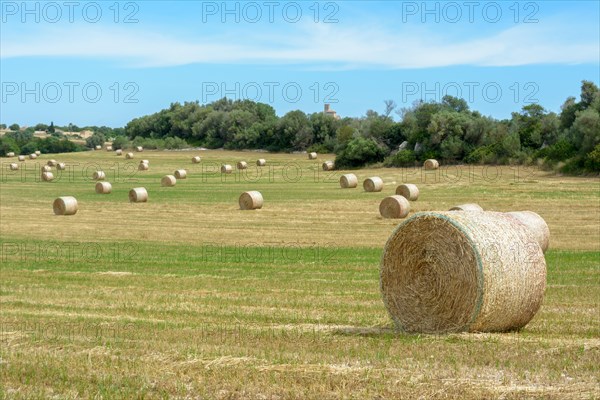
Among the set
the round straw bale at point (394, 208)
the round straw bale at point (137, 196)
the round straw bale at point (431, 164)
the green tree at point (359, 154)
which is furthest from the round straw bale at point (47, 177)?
the round straw bale at point (394, 208)

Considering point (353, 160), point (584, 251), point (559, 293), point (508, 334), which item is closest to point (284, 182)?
point (353, 160)

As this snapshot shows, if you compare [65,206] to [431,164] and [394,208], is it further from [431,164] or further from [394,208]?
[431,164]

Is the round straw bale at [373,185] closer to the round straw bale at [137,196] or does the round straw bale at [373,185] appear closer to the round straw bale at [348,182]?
the round straw bale at [348,182]

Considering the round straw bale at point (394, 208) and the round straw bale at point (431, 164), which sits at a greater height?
the round straw bale at point (431, 164)

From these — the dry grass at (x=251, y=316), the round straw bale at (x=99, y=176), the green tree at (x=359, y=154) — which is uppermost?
the green tree at (x=359, y=154)

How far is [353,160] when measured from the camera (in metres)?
67.6

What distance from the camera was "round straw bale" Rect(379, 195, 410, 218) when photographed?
31.3m

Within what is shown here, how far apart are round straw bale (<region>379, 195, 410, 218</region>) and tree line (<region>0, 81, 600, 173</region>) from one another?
19.8m

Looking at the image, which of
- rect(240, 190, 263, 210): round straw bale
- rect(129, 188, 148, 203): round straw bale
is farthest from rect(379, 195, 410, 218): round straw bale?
rect(129, 188, 148, 203): round straw bale

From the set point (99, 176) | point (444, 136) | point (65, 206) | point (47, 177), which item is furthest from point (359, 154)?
point (65, 206)

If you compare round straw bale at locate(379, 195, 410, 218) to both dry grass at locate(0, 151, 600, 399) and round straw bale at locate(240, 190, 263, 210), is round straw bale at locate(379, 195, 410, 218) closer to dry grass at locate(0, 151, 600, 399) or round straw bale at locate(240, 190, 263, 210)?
dry grass at locate(0, 151, 600, 399)

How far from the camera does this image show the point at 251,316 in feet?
41.4

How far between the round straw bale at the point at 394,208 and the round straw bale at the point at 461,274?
774 inches

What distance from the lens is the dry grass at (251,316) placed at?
794cm
